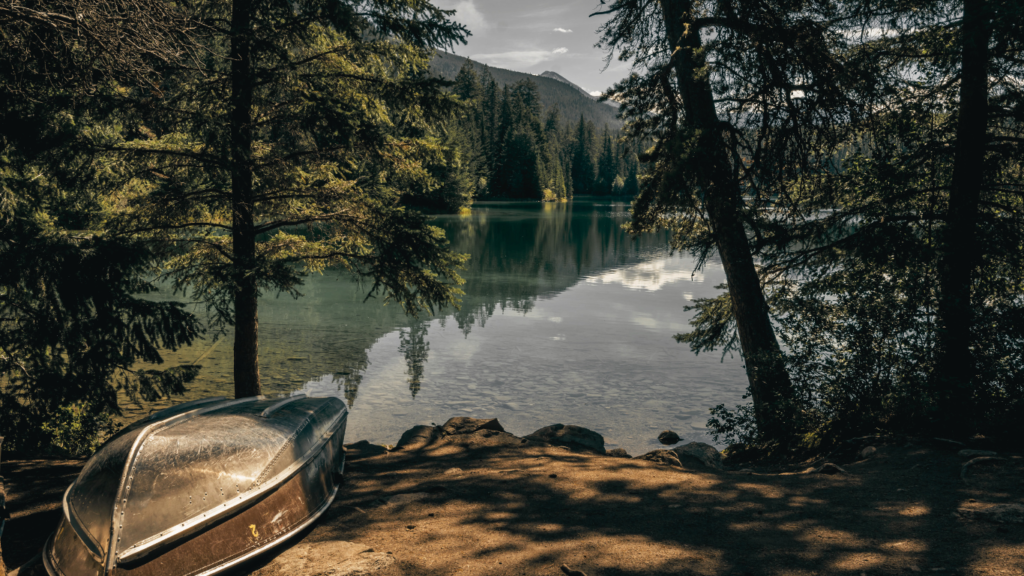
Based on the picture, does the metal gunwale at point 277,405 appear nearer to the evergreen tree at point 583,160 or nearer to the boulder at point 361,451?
the boulder at point 361,451

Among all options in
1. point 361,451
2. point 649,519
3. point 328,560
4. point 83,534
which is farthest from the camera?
point 361,451

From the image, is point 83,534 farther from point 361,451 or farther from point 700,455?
point 700,455

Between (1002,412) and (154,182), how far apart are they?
35.0 ft

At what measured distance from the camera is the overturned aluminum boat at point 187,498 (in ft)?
12.1

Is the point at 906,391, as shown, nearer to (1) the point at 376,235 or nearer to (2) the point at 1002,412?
(2) the point at 1002,412

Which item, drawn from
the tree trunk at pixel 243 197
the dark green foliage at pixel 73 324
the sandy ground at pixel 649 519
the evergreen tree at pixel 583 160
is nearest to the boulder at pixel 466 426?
the sandy ground at pixel 649 519

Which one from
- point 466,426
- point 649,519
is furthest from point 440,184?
point 649,519

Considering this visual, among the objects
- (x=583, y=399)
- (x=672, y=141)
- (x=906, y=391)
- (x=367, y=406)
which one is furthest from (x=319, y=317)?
(x=906, y=391)

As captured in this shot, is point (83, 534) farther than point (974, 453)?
No

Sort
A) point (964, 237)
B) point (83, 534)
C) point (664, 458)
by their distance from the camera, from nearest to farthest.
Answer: point (83, 534) → point (964, 237) → point (664, 458)

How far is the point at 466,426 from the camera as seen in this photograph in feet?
29.9

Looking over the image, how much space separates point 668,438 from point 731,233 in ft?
13.2

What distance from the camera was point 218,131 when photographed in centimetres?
710

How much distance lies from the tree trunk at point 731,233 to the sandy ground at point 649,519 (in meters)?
1.41
